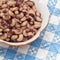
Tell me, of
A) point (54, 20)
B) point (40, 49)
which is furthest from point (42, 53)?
point (54, 20)

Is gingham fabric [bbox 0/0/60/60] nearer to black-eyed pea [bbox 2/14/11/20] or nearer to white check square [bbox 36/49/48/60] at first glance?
white check square [bbox 36/49/48/60]

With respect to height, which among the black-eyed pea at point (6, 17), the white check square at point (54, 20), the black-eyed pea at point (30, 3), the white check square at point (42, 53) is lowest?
the white check square at point (42, 53)

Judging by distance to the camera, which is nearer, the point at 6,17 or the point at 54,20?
the point at 6,17

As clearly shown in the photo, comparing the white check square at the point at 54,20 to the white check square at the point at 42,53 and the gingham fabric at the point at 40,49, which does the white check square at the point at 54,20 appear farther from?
the white check square at the point at 42,53

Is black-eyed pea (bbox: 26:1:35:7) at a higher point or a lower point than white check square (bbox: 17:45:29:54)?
higher

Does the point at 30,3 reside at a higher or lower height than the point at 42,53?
higher

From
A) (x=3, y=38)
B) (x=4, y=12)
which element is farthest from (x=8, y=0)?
(x=3, y=38)

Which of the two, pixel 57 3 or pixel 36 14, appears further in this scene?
pixel 57 3

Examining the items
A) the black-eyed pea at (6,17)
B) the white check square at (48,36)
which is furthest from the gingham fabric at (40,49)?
the black-eyed pea at (6,17)

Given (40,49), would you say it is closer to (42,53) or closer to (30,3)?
(42,53)

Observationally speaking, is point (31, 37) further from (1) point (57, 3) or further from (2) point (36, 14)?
(1) point (57, 3)

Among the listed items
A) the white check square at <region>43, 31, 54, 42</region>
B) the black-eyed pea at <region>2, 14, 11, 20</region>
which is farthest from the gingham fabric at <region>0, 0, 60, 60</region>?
the black-eyed pea at <region>2, 14, 11, 20</region>
